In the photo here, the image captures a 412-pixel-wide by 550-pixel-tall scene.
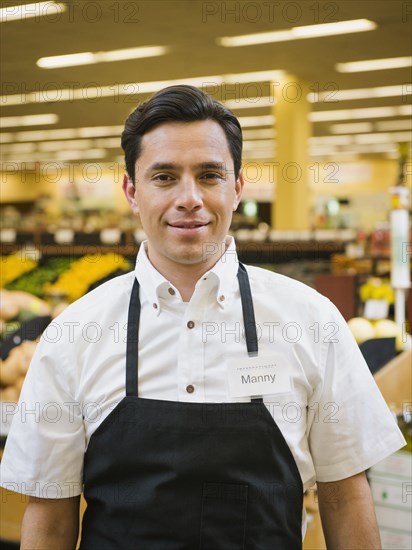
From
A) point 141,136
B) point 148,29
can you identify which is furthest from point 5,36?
point 141,136

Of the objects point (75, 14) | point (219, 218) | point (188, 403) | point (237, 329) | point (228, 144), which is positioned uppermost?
point (75, 14)

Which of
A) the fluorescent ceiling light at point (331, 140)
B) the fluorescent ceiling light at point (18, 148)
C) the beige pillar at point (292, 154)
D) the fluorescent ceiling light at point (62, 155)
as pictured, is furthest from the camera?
the fluorescent ceiling light at point (62, 155)

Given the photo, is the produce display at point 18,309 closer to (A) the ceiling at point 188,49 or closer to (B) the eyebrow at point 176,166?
(A) the ceiling at point 188,49

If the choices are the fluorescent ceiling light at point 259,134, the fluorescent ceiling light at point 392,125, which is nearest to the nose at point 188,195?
the fluorescent ceiling light at point 392,125

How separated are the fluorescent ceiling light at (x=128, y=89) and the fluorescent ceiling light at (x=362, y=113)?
3.17 meters

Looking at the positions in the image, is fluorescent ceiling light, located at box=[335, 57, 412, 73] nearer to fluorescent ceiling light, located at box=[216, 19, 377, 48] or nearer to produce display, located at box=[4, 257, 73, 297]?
fluorescent ceiling light, located at box=[216, 19, 377, 48]

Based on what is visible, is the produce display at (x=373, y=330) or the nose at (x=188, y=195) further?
the produce display at (x=373, y=330)

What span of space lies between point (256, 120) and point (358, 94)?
315cm

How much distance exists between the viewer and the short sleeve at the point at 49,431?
50.6 inches

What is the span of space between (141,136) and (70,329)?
40 centimetres

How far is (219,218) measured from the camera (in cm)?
127

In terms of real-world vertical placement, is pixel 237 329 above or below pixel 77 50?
below

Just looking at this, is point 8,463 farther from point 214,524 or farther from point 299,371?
point 299,371

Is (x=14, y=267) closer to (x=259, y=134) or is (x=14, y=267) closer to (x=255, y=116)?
(x=255, y=116)
